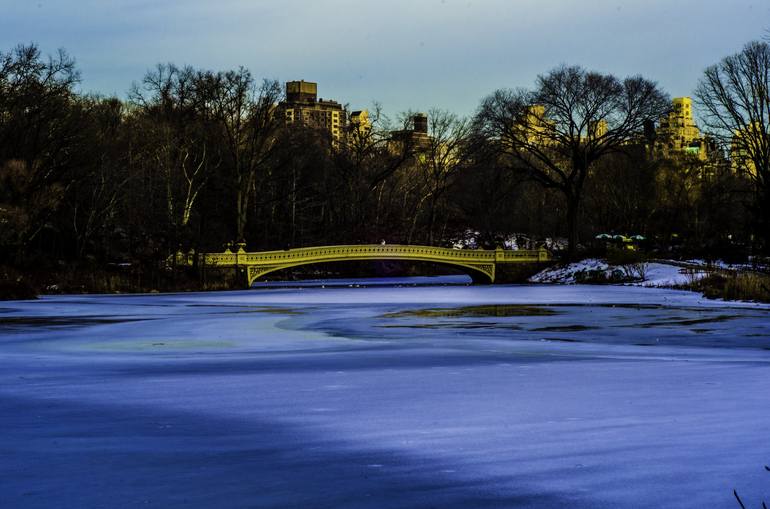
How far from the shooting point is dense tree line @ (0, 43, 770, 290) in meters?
58.4

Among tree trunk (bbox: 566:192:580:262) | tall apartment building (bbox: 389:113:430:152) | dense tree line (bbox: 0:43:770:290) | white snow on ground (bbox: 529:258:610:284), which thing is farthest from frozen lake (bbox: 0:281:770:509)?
tall apartment building (bbox: 389:113:430:152)

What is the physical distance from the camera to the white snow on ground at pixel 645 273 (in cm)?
5400

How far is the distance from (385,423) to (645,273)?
53.5 metres

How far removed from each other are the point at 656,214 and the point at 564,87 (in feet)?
96.3

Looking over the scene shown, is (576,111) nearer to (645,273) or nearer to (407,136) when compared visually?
(645,273)

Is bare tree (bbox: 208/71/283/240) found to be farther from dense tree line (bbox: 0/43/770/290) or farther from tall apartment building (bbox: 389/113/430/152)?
tall apartment building (bbox: 389/113/430/152)

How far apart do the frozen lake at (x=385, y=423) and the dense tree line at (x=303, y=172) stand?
3220cm

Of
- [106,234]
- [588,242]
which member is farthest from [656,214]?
[106,234]

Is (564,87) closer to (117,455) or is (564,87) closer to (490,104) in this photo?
(490,104)

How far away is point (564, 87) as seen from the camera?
6700 centimetres

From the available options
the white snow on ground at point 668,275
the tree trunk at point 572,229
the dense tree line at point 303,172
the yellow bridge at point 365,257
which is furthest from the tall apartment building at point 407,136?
the white snow on ground at point 668,275

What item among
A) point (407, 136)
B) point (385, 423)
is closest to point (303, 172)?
point (407, 136)

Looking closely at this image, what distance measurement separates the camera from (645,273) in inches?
2371

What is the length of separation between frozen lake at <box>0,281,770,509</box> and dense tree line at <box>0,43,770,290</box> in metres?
32.2
